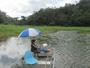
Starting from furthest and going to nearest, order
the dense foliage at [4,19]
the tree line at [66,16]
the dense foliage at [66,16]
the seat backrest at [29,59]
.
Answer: the dense foliage at [4,19] → the tree line at [66,16] → the dense foliage at [66,16] → the seat backrest at [29,59]

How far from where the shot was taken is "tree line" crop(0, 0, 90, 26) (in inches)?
3316

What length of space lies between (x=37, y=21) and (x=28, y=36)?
231 ft

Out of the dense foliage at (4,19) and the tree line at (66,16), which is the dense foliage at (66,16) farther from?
the dense foliage at (4,19)

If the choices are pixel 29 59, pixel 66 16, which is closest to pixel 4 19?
pixel 66 16

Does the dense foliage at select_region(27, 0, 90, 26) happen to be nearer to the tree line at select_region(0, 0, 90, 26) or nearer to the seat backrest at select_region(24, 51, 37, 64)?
the tree line at select_region(0, 0, 90, 26)

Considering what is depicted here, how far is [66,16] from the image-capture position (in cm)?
8962

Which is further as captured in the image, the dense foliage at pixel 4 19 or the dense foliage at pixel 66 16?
the dense foliage at pixel 4 19

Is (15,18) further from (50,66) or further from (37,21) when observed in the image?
(50,66)

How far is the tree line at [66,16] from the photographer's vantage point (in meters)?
84.2

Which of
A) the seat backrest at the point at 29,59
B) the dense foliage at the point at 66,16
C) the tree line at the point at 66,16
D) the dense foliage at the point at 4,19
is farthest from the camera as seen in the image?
the dense foliage at the point at 4,19

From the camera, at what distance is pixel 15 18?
395 ft

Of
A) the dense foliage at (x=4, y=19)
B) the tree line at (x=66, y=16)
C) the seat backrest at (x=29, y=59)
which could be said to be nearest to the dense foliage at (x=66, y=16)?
the tree line at (x=66, y=16)

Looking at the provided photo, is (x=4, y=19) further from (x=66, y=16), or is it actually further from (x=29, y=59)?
(x=29, y=59)

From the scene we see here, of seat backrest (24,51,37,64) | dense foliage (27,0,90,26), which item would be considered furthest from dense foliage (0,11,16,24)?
seat backrest (24,51,37,64)
